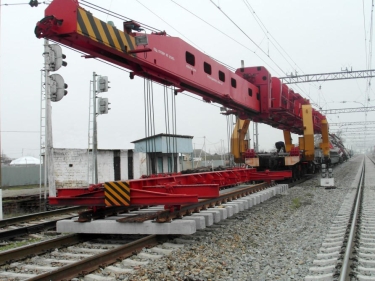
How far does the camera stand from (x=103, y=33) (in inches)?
236

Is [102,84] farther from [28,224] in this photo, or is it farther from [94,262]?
[94,262]

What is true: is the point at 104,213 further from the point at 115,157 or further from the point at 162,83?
the point at 115,157

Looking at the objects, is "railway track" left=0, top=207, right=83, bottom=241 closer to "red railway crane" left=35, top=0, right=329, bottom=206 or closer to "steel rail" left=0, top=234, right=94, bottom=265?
"red railway crane" left=35, top=0, right=329, bottom=206

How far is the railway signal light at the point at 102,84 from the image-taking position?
1459cm

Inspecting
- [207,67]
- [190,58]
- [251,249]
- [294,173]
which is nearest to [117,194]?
[251,249]

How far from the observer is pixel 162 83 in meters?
8.06

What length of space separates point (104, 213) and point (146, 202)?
5.06ft

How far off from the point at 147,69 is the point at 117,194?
2.39m

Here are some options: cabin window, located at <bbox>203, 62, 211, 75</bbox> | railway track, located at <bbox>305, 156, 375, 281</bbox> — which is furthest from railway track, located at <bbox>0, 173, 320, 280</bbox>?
cabin window, located at <bbox>203, 62, 211, 75</bbox>

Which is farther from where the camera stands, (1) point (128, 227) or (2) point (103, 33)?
(1) point (128, 227)

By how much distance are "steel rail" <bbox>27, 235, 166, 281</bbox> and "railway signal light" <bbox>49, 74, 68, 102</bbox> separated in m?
7.46

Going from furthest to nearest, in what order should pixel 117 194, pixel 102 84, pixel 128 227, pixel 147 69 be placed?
1. pixel 102 84
2. pixel 147 69
3. pixel 117 194
4. pixel 128 227

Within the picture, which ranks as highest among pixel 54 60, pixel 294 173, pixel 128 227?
pixel 54 60

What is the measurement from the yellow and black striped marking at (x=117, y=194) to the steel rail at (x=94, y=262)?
2.67 ft
